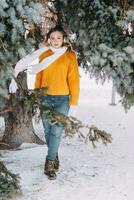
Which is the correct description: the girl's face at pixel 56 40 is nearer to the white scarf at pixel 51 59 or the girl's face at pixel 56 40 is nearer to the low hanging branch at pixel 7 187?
the white scarf at pixel 51 59

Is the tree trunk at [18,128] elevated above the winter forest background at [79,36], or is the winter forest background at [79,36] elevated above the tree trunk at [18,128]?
the winter forest background at [79,36]

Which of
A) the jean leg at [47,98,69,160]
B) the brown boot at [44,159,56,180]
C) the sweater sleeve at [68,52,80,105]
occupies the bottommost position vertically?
the brown boot at [44,159,56,180]

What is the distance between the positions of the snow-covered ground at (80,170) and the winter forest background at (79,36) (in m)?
0.64

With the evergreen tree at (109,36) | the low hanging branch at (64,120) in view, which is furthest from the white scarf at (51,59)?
the low hanging branch at (64,120)

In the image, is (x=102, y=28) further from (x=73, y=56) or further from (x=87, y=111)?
(x=87, y=111)

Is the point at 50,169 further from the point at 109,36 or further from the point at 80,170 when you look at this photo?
the point at 109,36

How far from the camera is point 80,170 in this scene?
6.82 meters

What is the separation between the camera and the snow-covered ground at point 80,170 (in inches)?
231

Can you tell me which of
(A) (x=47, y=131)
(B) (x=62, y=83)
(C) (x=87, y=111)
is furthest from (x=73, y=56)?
(C) (x=87, y=111)

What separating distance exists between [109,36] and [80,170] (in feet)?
6.60

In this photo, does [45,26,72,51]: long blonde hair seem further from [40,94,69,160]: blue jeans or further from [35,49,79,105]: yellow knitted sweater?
[40,94,69,160]: blue jeans

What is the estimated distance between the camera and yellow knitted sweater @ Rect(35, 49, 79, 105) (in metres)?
6.03

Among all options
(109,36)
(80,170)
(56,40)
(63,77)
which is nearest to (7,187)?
(63,77)

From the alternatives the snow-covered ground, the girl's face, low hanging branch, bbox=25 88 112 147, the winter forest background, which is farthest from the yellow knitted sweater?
the snow-covered ground
